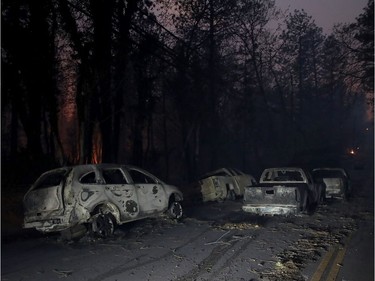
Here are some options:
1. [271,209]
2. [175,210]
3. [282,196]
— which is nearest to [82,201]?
[175,210]

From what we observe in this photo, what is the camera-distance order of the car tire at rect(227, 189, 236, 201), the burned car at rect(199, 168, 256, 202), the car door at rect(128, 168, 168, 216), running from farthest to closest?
1. the car tire at rect(227, 189, 236, 201)
2. the burned car at rect(199, 168, 256, 202)
3. the car door at rect(128, 168, 168, 216)

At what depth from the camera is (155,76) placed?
23.6 metres

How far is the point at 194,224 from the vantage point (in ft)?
35.1

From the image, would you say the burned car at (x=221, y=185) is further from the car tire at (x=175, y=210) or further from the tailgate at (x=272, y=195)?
the car tire at (x=175, y=210)

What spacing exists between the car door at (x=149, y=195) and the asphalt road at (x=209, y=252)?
0.52 metres

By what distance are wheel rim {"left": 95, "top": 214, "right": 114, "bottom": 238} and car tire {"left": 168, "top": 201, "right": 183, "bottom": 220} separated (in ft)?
7.71

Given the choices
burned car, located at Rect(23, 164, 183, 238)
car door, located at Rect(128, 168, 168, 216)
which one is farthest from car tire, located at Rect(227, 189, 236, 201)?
burned car, located at Rect(23, 164, 183, 238)

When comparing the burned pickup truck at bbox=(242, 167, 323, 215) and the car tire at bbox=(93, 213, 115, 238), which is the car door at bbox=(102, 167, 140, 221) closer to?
the car tire at bbox=(93, 213, 115, 238)

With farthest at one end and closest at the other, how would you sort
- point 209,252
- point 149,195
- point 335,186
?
point 335,186 → point 149,195 → point 209,252

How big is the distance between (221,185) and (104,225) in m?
7.85

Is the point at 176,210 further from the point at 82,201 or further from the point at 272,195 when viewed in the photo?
the point at 82,201

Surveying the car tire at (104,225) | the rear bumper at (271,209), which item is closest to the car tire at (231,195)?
the rear bumper at (271,209)

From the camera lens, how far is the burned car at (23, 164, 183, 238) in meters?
8.42

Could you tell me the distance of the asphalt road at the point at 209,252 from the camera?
20.5 ft
